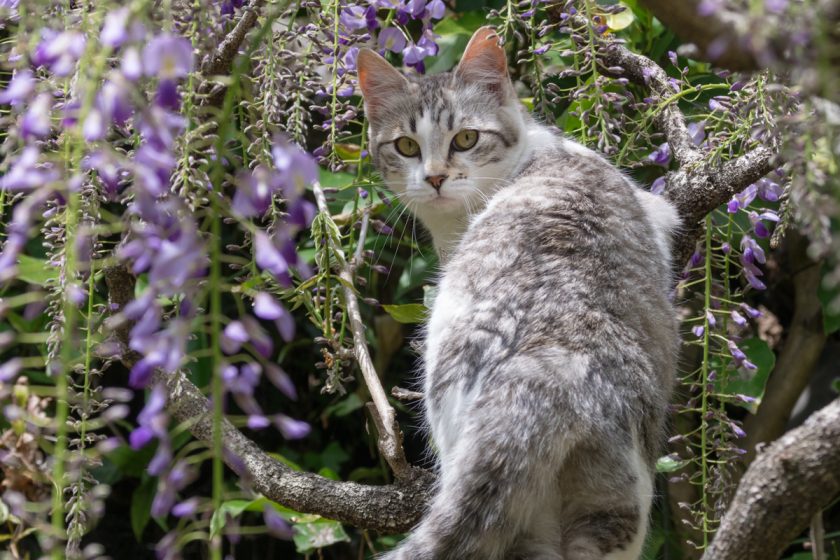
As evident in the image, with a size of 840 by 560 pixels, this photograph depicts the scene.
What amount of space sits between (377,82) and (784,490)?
75.2 inches

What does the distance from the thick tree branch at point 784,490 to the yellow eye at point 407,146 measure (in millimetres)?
1703

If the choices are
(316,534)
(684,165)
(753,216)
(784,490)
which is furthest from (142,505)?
(784,490)

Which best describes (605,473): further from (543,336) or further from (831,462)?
(831,462)

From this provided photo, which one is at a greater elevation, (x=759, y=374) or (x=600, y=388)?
(x=600, y=388)

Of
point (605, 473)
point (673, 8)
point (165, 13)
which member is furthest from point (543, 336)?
point (165, 13)

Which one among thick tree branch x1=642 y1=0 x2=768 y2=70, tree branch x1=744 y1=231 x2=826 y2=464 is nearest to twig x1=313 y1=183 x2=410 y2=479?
thick tree branch x1=642 y1=0 x2=768 y2=70

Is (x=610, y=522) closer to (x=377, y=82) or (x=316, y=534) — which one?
(x=316, y=534)

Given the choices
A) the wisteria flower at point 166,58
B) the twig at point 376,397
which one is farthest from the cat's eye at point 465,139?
the wisteria flower at point 166,58

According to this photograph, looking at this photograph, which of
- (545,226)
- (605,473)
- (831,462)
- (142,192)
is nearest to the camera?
(142,192)

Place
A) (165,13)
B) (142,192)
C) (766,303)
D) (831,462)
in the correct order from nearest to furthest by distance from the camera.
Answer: (142,192) < (165,13) < (831,462) < (766,303)

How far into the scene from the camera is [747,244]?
91.4 inches

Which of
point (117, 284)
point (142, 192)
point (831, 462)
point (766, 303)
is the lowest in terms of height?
point (766, 303)

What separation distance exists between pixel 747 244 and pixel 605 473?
2.67 feet

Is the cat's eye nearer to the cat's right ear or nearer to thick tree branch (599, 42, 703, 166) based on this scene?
the cat's right ear
